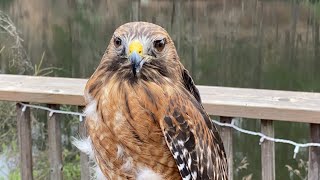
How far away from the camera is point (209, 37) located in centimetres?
1083

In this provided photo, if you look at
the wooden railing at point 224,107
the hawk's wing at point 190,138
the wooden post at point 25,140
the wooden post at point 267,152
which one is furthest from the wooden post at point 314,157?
the wooden post at point 25,140

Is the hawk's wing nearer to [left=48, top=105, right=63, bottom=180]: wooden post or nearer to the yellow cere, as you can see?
the yellow cere

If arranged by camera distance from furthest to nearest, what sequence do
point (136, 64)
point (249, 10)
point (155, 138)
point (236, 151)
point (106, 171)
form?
point (249, 10) → point (236, 151) → point (106, 171) → point (155, 138) → point (136, 64)

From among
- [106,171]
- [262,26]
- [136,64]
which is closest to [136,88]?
[136,64]

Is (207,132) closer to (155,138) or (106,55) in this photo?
(155,138)

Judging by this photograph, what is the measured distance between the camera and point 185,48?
9.88 m

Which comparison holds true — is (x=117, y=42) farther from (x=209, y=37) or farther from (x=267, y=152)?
(x=209, y=37)

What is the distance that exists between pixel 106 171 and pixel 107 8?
10.6 metres

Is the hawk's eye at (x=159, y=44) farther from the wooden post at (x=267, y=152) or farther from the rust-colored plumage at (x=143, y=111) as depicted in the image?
the wooden post at (x=267, y=152)

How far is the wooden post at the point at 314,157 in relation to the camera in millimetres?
2232

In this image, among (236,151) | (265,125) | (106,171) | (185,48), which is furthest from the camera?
(185,48)

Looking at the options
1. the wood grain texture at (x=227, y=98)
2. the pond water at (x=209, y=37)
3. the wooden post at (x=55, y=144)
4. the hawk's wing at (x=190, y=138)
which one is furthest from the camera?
the pond water at (x=209, y=37)

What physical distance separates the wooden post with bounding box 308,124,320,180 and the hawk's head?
638mm

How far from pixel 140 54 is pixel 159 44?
3.6 inches
